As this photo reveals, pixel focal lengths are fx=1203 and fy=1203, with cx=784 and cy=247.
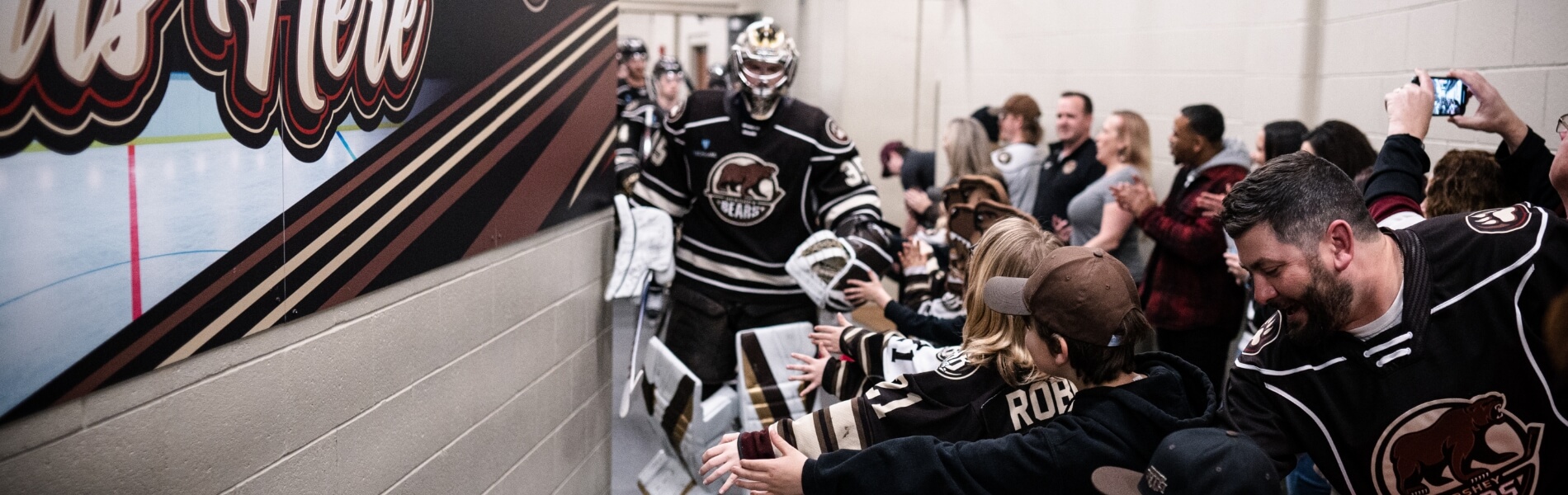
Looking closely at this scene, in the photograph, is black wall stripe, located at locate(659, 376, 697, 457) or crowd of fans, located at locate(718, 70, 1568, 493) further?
black wall stripe, located at locate(659, 376, 697, 457)

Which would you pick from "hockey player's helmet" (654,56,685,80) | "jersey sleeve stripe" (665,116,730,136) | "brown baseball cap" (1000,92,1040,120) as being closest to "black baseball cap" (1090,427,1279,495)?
"jersey sleeve stripe" (665,116,730,136)

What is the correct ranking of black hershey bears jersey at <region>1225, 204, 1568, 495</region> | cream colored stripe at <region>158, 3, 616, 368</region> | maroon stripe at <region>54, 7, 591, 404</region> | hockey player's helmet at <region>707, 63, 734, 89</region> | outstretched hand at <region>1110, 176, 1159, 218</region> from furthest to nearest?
hockey player's helmet at <region>707, 63, 734, 89</region>
outstretched hand at <region>1110, 176, 1159, 218</region>
black hershey bears jersey at <region>1225, 204, 1568, 495</region>
cream colored stripe at <region>158, 3, 616, 368</region>
maroon stripe at <region>54, 7, 591, 404</region>

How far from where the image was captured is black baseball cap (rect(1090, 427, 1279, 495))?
1405mm

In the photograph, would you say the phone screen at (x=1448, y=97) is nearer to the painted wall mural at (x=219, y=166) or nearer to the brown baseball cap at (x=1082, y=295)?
the brown baseball cap at (x=1082, y=295)

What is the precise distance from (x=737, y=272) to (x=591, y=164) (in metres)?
0.60

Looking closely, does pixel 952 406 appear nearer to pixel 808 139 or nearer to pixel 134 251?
pixel 134 251

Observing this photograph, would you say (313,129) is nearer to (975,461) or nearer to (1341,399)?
(975,461)

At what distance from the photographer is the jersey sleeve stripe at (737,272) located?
3.61 meters

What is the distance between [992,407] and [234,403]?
1.13 m

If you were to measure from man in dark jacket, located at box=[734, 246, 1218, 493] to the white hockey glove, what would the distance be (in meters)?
1.67

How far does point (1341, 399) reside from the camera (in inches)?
72.1

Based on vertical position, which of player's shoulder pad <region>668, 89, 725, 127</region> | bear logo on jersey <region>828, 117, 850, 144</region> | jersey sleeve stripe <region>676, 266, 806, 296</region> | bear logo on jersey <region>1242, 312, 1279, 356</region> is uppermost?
player's shoulder pad <region>668, 89, 725, 127</region>

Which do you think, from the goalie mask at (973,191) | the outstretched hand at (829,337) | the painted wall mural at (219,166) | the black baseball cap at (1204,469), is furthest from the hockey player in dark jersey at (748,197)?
the black baseball cap at (1204,469)

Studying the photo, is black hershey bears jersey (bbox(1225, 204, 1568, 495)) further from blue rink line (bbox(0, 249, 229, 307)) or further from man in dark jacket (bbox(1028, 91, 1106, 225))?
man in dark jacket (bbox(1028, 91, 1106, 225))
